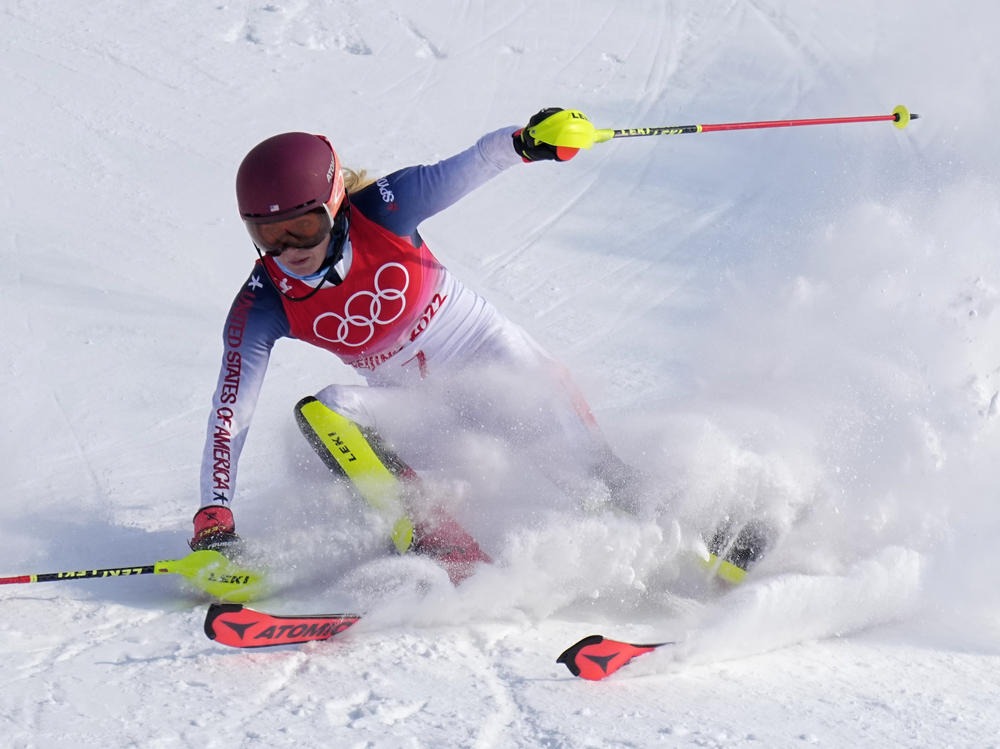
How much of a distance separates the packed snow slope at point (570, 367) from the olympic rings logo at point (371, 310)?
547 millimetres

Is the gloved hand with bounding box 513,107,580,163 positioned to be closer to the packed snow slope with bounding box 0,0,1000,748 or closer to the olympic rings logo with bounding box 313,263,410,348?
the olympic rings logo with bounding box 313,263,410,348

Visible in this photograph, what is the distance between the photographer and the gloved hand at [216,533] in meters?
3.48

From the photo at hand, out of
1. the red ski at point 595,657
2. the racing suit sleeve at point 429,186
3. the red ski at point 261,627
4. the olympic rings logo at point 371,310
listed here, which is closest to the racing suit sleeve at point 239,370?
the olympic rings logo at point 371,310

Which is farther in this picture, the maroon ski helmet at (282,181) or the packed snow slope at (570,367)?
the maroon ski helmet at (282,181)

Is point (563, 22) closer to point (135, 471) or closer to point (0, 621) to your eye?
point (135, 471)

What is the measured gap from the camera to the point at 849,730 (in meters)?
2.71

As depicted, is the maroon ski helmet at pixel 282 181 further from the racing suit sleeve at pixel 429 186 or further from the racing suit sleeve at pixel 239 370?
the racing suit sleeve at pixel 239 370

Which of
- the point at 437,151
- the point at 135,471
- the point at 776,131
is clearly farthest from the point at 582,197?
the point at 135,471

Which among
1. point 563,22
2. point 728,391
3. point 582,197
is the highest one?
point 563,22

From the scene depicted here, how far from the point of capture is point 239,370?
364 centimetres

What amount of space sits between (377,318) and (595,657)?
4.56 feet

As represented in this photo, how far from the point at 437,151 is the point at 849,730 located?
20.8 ft

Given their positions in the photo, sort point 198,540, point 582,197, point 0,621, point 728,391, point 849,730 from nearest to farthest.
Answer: point 849,730 < point 0,621 < point 198,540 < point 728,391 < point 582,197

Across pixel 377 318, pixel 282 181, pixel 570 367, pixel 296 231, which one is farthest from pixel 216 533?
pixel 570 367
